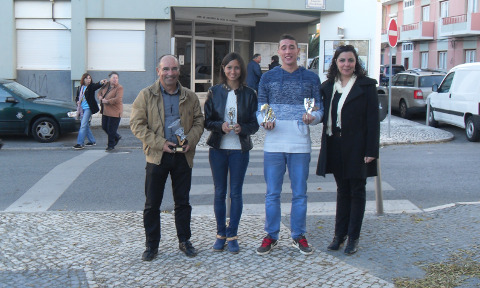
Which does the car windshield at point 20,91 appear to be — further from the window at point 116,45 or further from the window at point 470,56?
the window at point 470,56

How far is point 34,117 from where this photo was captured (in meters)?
13.5

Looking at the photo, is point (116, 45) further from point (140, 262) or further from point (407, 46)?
point (407, 46)

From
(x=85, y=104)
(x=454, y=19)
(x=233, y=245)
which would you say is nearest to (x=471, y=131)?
(x=85, y=104)

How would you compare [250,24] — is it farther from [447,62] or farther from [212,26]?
[447,62]

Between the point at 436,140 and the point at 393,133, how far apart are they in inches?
53.8

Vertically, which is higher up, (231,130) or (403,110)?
(231,130)

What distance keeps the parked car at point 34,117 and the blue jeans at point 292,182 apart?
9.29m

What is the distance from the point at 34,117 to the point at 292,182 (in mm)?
9847

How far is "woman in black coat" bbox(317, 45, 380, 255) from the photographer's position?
16.7ft

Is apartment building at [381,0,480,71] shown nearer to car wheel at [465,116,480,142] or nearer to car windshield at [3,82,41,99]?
car wheel at [465,116,480,142]

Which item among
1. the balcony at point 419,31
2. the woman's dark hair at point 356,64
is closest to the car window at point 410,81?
the woman's dark hair at point 356,64

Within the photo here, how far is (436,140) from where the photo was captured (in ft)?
46.0

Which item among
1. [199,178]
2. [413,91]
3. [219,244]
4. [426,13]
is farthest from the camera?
[426,13]

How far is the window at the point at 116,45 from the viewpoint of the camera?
18141 millimetres
